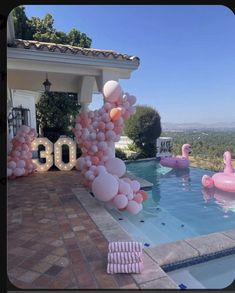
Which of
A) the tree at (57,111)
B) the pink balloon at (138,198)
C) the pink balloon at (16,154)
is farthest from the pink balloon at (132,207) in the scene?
the tree at (57,111)

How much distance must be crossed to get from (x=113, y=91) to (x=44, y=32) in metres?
12.6

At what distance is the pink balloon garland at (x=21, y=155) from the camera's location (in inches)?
312

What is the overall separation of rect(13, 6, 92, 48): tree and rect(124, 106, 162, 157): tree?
19.1ft

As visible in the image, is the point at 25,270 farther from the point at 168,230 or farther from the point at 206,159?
the point at 206,159

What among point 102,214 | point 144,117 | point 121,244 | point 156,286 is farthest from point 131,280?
point 144,117

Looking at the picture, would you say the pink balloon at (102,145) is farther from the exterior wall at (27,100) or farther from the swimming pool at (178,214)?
the exterior wall at (27,100)

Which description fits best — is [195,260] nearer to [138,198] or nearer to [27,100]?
[138,198]

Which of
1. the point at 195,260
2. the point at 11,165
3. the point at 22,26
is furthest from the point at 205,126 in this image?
the point at 195,260

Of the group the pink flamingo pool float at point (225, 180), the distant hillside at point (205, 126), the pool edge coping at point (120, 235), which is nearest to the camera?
the pool edge coping at point (120, 235)

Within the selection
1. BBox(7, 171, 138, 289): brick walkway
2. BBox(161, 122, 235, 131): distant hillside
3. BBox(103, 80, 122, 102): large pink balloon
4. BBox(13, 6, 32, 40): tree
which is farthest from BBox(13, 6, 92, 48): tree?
BBox(7, 171, 138, 289): brick walkway

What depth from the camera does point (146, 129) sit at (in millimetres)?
16625

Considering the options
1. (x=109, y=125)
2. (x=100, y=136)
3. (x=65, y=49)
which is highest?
(x=65, y=49)

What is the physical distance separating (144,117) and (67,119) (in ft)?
17.4

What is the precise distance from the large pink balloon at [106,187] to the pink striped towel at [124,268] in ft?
6.82
